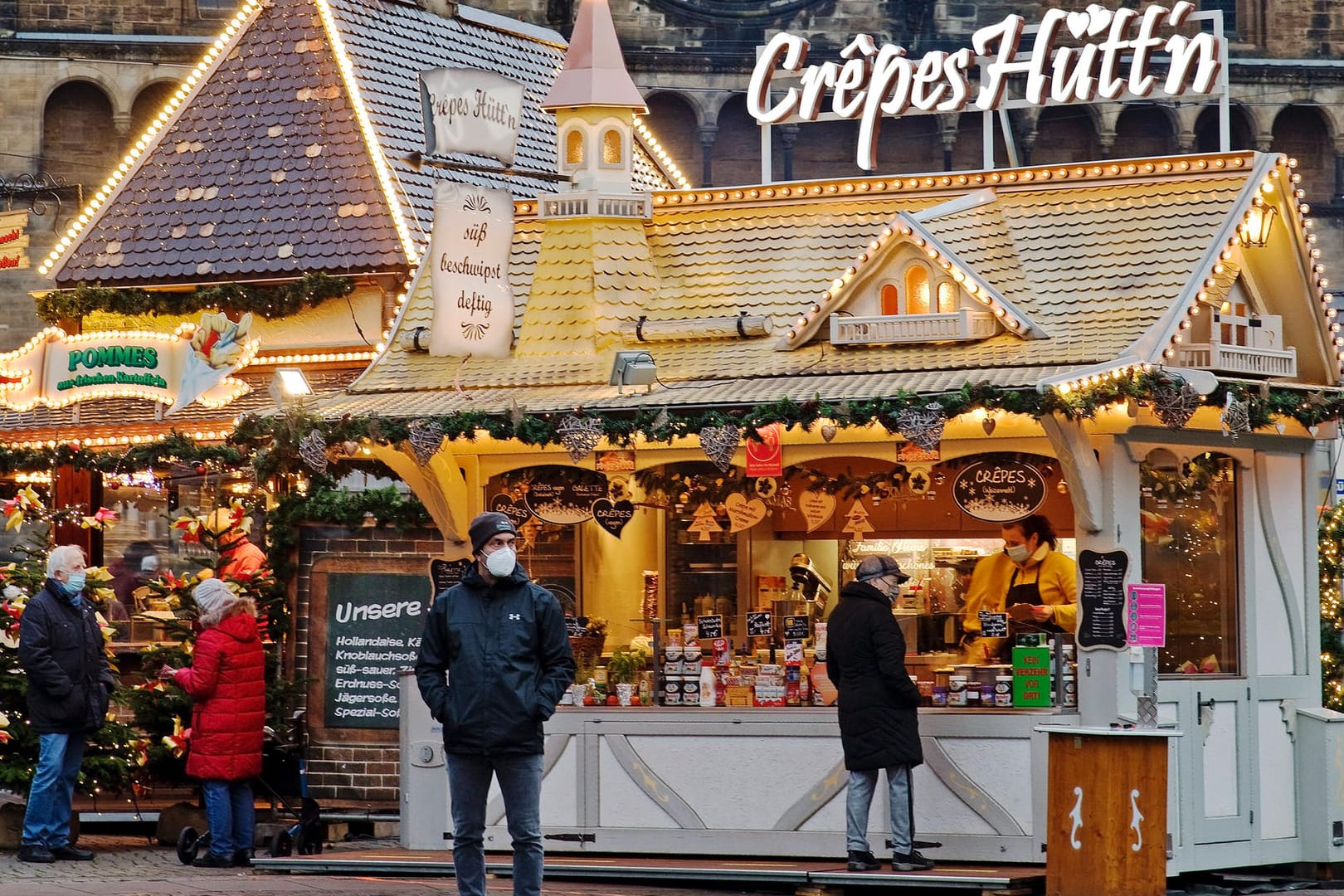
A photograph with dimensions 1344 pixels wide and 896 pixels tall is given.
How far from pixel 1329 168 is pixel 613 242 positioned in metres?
32.6

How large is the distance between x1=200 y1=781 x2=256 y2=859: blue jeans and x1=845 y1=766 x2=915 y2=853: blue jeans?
379cm

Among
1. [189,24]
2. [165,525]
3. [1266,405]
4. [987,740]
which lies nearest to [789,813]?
[987,740]

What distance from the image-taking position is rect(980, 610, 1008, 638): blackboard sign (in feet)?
42.9

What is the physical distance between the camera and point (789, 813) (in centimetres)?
1295

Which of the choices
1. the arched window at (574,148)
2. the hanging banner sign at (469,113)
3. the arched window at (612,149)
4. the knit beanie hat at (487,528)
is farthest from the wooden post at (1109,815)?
the hanging banner sign at (469,113)

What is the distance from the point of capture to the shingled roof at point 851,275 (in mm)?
12875

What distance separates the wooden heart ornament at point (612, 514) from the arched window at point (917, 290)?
6.80ft

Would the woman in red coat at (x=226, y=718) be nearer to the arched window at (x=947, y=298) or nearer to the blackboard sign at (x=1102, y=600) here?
the arched window at (x=947, y=298)

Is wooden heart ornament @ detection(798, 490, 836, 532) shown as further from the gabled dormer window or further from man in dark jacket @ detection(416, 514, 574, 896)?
man in dark jacket @ detection(416, 514, 574, 896)

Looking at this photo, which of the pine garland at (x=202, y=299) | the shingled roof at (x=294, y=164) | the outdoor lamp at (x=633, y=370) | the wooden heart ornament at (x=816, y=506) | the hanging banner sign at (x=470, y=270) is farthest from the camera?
the shingled roof at (x=294, y=164)

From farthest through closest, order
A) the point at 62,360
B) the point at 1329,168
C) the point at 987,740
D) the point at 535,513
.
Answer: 1. the point at 1329,168
2. the point at 62,360
3. the point at 535,513
4. the point at 987,740

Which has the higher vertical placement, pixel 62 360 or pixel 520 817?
pixel 62 360

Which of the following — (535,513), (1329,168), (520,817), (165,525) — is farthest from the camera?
(1329,168)

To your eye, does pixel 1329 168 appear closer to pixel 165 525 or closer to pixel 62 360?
pixel 165 525
